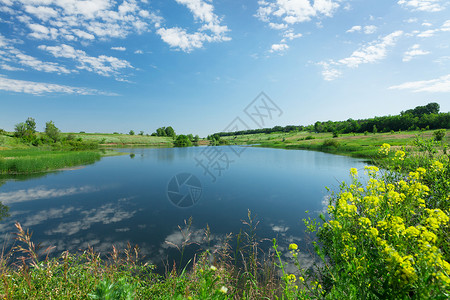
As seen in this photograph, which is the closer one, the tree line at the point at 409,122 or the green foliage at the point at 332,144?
the green foliage at the point at 332,144

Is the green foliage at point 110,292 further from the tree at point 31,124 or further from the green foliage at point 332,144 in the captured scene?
the tree at point 31,124

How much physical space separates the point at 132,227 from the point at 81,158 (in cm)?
2759

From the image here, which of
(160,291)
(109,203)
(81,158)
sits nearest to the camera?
(160,291)

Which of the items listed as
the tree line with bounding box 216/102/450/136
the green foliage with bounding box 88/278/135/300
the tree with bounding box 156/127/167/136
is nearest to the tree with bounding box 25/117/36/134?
the tree with bounding box 156/127/167/136

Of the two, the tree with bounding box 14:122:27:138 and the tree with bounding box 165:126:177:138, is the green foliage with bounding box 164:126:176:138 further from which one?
the tree with bounding box 14:122:27:138

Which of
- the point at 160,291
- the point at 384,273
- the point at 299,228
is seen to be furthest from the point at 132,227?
the point at 384,273

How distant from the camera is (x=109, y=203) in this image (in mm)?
11188

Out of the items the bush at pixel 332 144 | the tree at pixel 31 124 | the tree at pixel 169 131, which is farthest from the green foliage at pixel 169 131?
the bush at pixel 332 144

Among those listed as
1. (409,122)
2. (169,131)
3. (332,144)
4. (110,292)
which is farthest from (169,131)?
(110,292)

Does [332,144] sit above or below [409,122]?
below

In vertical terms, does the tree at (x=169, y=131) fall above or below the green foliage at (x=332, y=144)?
above

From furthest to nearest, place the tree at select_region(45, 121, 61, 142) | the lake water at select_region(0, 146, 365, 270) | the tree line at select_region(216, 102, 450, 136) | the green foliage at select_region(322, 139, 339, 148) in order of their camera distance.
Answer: the tree line at select_region(216, 102, 450, 136)
the tree at select_region(45, 121, 61, 142)
the green foliage at select_region(322, 139, 339, 148)
the lake water at select_region(0, 146, 365, 270)

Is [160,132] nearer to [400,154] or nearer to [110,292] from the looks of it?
[400,154]

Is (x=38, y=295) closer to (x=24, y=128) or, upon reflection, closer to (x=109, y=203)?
(x=109, y=203)
